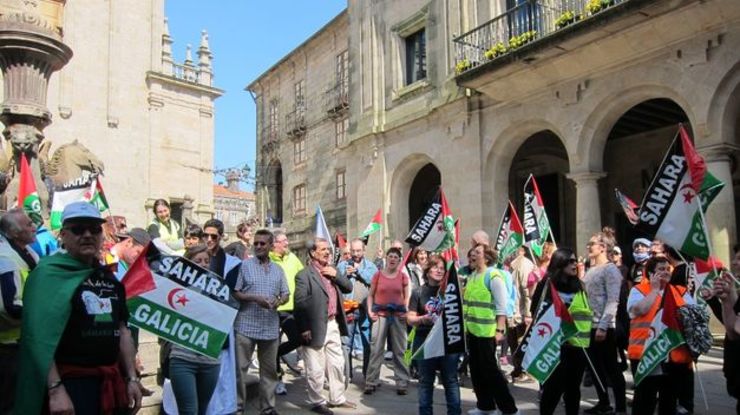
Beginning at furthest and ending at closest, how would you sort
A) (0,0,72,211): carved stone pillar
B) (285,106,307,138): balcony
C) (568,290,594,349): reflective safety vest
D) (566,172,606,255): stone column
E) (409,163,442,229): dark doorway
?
(285,106,307,138): balcony → (409,163,442,229): dark doorway → (566,172,606,255): stone column → (0,0,72,211): carved stone pillar → (568,290,594,349): reflective safety vest

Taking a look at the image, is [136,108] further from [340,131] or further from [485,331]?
[485,331]

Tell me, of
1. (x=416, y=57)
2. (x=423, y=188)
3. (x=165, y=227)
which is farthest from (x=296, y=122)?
(x=165, y=227)

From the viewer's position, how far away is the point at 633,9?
1204 cm

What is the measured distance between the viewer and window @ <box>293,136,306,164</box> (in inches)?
1299

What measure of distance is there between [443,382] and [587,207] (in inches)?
358

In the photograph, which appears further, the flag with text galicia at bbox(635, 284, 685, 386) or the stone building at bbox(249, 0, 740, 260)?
the stone building at bbox(249, 0, 740, 260)

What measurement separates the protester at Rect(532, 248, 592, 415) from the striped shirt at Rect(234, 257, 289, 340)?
2.73 meters

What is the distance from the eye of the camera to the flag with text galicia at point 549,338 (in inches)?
239

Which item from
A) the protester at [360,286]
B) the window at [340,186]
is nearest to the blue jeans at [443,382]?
the protester at [360,286]

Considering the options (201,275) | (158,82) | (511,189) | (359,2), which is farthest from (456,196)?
(158,82)

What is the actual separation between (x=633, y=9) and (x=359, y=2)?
11254 mm

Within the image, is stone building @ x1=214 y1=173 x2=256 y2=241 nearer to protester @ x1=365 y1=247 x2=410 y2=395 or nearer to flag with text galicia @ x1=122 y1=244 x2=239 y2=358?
protester @ x1=365 y1=247 x2=410 y2=395

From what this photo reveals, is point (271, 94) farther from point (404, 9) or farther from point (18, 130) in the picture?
point (18, 130)

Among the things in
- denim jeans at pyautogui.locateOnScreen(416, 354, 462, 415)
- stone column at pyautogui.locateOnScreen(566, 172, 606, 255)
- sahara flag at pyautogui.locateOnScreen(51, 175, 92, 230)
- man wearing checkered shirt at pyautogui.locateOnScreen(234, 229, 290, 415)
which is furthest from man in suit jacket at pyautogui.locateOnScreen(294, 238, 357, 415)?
stone column at pyautogui.locateOnScreen(566, 172, 606, 255)
